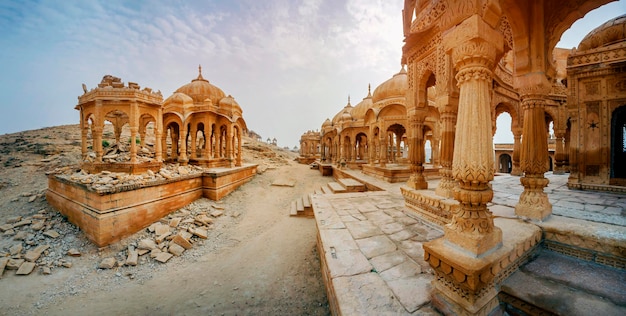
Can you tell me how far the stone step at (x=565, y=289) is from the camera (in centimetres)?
181

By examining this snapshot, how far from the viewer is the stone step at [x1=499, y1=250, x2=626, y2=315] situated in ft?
5.93

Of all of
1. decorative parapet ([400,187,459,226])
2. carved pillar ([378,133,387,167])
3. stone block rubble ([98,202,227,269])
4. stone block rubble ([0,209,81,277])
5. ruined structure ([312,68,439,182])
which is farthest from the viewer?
carved pillar ([378,133,387,167])

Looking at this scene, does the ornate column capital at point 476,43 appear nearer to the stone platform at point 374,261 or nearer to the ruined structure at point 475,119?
the ruined structure at point 475,119

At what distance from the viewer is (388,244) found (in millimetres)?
3365

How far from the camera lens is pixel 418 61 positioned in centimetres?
588

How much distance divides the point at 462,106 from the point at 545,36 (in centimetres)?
315

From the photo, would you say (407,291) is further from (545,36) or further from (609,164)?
(609,164)

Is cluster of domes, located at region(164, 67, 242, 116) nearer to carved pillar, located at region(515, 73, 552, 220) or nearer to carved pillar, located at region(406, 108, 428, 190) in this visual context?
carved pillar, located at region(406, 108, 428, 190)

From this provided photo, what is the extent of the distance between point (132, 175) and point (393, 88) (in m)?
13.9

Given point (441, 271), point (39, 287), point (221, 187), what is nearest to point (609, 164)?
point (441, 271)

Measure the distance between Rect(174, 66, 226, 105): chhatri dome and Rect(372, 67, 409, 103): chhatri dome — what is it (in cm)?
1070

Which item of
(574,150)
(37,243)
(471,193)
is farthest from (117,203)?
(574,150)

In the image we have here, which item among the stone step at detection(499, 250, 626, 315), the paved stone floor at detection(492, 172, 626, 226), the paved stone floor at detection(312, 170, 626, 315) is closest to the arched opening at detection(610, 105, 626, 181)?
the paved stone floor at detection(492, 172, 626, 226)

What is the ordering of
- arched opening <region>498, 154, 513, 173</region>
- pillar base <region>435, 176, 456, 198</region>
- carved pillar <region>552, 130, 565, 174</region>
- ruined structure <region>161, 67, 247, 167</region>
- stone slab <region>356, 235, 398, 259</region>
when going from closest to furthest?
stone slab <region>356, 235, 398, 259</region>, pillar base <region>435, 176, 456, 198</region>, carved pillar <region>552, 130, 565, 174</region>, ruined structure <region>161, 67, 247, 167</region>, arched opening <region>498, 154, 513, 173</region>
